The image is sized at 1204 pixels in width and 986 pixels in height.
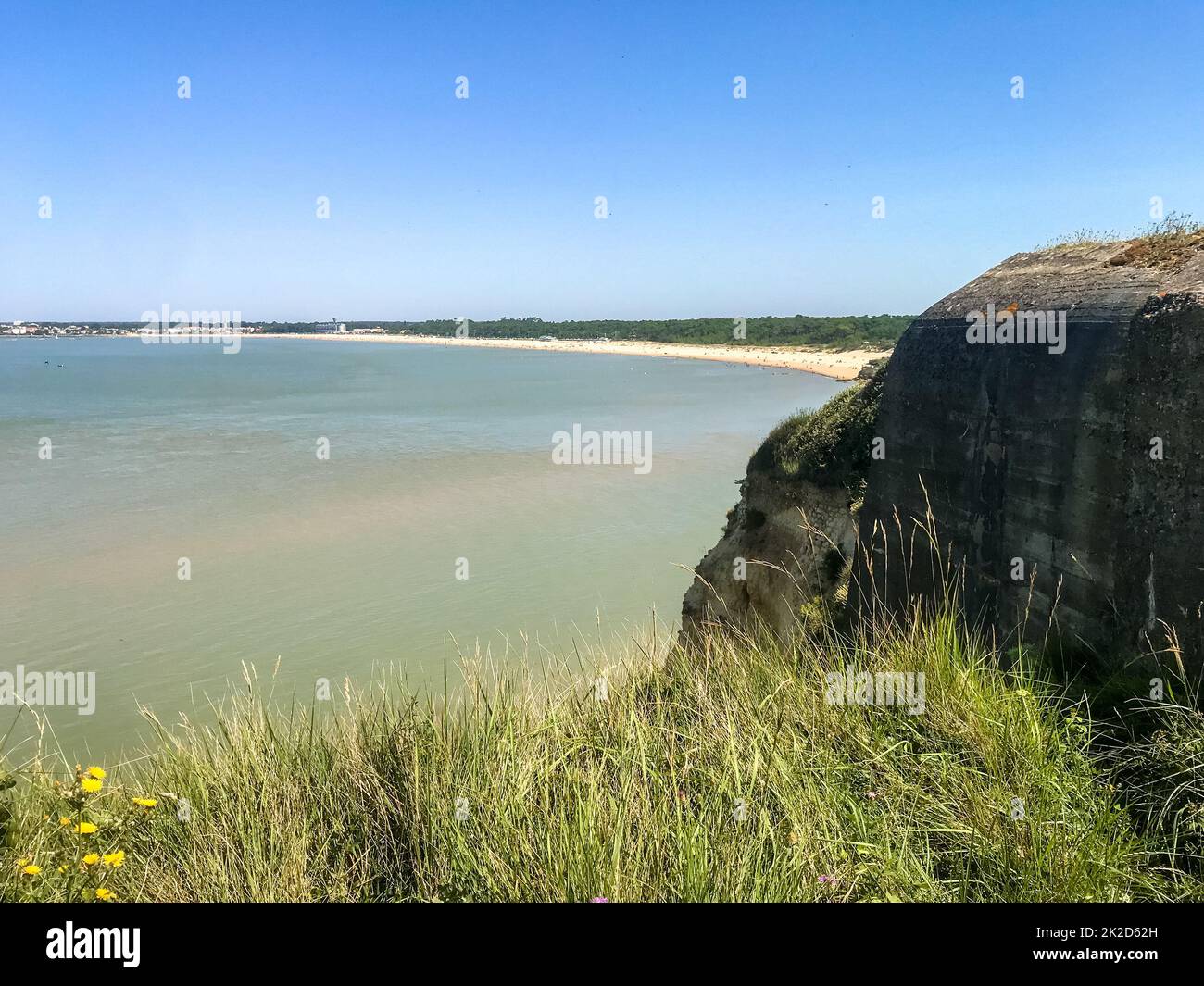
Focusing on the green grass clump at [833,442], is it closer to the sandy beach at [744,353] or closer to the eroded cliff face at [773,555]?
the eroded cliff face at [773,555]

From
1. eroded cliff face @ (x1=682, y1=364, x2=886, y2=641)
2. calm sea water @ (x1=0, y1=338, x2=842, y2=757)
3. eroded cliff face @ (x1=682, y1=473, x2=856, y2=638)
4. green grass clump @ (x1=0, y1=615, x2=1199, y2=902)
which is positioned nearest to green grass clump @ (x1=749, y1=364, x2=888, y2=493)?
eroded cliff face @ (x1=682, y1=364, x2=886, y2=641)

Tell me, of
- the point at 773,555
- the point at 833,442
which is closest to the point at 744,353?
the point at 773,555

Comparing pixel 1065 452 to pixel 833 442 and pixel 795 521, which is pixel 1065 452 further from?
pixel 795 521

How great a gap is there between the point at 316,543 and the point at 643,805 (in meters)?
15.5

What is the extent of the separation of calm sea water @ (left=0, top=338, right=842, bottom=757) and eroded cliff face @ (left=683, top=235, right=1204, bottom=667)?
2.89 meters

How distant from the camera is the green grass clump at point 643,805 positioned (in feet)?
9.25

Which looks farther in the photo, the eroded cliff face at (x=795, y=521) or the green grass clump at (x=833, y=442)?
the green grass clump at (x=833, y=442)

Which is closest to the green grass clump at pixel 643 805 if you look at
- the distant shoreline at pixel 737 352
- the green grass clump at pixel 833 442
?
the green grass clump at pixel 833 442

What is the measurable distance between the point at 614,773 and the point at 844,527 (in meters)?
6.41

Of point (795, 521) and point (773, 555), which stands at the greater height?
point (795, 521)

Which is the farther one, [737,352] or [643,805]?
[737,352]

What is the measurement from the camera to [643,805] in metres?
3.15
